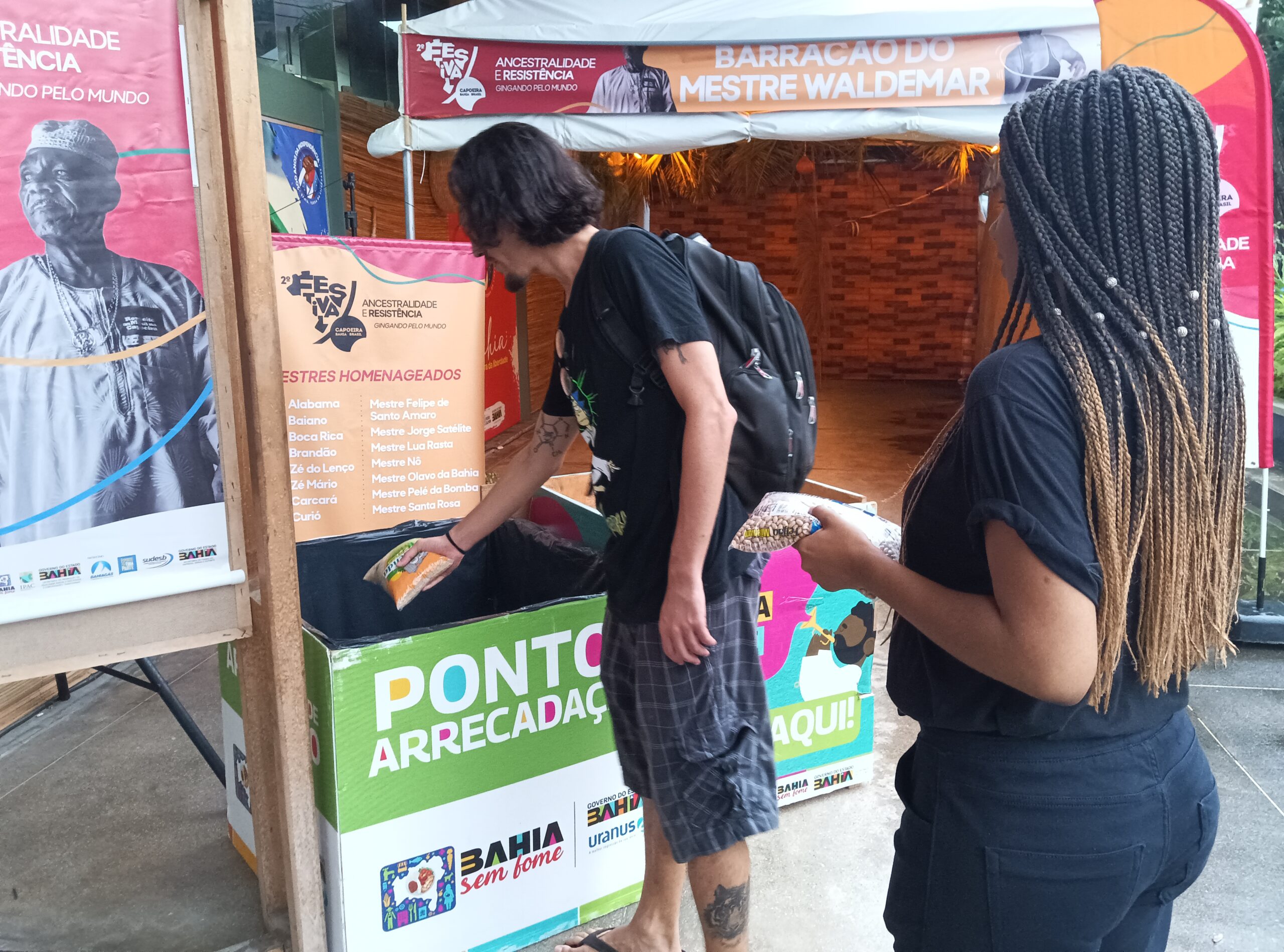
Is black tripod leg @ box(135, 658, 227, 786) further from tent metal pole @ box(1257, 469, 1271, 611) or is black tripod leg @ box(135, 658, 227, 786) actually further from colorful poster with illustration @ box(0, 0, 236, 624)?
tent metal pole @ box(1257, 469, 1271, 611)

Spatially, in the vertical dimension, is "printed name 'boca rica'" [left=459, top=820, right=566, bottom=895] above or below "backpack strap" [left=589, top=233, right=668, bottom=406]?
below

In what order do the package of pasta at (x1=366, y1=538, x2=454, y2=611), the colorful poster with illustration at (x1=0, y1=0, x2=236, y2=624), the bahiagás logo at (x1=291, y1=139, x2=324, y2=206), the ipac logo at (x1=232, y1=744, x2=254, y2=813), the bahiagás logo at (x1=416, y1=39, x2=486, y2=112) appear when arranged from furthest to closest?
the bahiagás logo at (x1=291, y1=139, x2=324, y2=206) < the bahiagás logo at (x1=416, y1=39, x2=486, y2=112) < the ipac logo at (x1=232, y1=744, x2=254, y2=813) < the package of pasta at (x1=366, y1=538, x2=454, y2=611) < the colorful poster with illustration at (x1=0, y1=0, x2=236, y2=624)

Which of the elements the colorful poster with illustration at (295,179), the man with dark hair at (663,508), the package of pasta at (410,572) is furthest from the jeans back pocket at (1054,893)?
the colorful poster with illustration at (295,179)

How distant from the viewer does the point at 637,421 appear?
67.1 inches

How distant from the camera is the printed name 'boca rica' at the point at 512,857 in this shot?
2084 millimetres

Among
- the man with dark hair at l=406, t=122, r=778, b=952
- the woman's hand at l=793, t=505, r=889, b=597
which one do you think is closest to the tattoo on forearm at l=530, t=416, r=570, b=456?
the man with dark hair at l=406, t=122, r=778, b=952

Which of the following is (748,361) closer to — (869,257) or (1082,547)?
(1082,547)

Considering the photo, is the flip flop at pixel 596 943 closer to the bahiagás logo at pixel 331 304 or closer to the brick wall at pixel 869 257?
the bahiagás logo at pixel 331 304

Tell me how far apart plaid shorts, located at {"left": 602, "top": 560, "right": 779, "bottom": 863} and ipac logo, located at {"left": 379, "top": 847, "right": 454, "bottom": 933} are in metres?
0.51

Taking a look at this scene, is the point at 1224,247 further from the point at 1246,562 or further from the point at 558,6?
the point at 558,6

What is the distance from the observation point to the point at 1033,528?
92 centimetres

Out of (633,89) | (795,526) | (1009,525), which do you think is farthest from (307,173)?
(1009,525)

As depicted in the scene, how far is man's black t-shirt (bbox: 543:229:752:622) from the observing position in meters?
1.64

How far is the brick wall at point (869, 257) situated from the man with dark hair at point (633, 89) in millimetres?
6915
